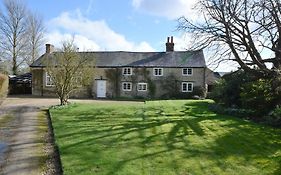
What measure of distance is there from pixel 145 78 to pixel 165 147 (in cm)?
3561

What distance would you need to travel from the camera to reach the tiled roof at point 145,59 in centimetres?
4775

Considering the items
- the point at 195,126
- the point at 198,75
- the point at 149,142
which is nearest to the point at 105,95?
the point at 198,75

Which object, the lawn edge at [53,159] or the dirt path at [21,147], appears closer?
the lawn edge at [53,159]

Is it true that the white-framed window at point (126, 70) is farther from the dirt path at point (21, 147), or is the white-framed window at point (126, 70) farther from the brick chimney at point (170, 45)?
the dirt path at point (21, 147)

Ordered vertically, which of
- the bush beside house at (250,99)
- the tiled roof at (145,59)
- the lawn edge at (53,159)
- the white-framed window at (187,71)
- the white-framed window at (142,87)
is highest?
the tiled roof at (145,59)

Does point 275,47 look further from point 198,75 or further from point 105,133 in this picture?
point 198,75

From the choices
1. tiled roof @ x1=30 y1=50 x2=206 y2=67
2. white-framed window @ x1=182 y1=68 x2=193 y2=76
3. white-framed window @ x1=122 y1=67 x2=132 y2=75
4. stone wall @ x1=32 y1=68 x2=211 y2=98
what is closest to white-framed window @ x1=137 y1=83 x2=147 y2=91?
stone wall @ x1=32 y1=68 x2=211 y2=98

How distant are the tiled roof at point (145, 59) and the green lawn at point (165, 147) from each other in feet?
95.3

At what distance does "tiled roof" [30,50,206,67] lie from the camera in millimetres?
47750

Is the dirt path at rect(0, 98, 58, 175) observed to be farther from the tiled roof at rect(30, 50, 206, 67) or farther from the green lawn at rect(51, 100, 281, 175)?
the tiled roof at rect(30, 50, 206, 67)

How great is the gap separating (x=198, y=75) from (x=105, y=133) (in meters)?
33.7

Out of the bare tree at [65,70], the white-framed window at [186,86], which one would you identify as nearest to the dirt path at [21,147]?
the bare tree at [65,70]

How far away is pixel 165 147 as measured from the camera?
483 inches

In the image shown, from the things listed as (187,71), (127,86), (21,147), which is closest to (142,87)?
(127,86)
